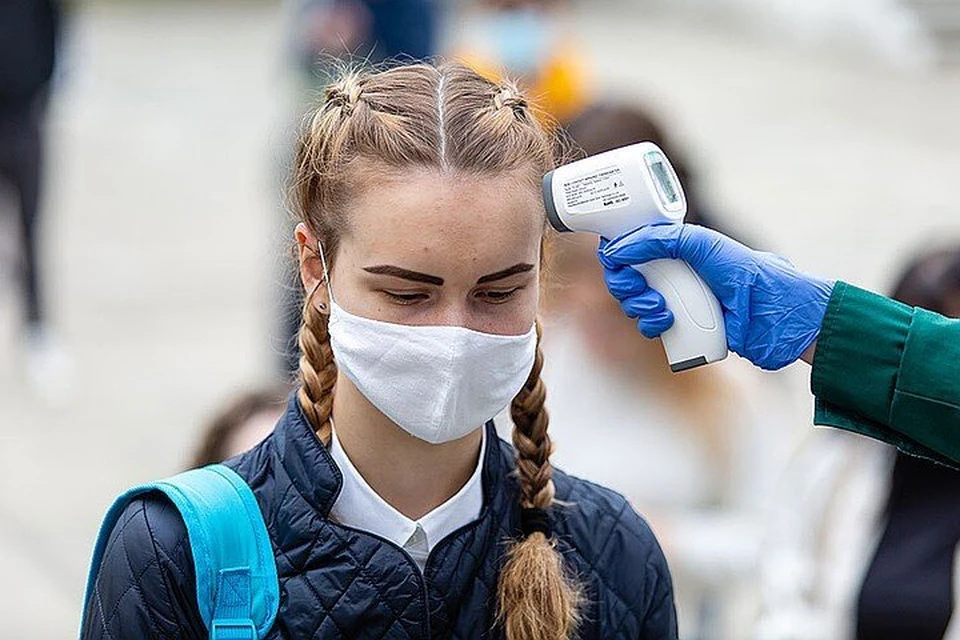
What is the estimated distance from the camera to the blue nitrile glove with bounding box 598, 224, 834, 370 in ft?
7.14

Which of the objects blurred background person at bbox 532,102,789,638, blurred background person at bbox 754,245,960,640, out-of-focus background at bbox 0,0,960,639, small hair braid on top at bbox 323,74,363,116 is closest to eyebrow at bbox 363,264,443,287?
small hair braid on top at bbox 323,74,363,116

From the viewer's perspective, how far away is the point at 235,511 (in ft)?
7.23

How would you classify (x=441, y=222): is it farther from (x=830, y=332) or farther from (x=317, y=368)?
(x=830, y=332)

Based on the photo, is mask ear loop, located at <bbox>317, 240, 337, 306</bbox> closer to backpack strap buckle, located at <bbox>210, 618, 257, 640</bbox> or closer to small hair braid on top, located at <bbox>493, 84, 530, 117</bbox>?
small hair braid on top, located at <bbox>493, 84, 530, 117</bbox>

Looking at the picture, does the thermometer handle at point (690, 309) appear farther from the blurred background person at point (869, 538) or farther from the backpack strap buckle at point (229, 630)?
the blurred background person at point (869, 538)

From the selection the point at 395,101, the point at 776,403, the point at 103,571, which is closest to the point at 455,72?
the point at 395,101

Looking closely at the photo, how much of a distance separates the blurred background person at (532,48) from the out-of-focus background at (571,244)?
1 cm

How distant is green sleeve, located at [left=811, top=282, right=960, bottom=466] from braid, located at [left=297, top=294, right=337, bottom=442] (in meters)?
0.65

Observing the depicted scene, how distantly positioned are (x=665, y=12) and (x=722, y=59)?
1.90m

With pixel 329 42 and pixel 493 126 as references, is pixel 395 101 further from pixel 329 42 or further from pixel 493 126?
pixel 329 42

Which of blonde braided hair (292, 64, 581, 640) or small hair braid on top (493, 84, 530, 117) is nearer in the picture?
blonde braided hair (292, 64, 581, 640)

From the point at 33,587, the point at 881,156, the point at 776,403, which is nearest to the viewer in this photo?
the point at 776,403

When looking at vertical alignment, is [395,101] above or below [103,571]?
above

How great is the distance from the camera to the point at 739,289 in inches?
86.3
